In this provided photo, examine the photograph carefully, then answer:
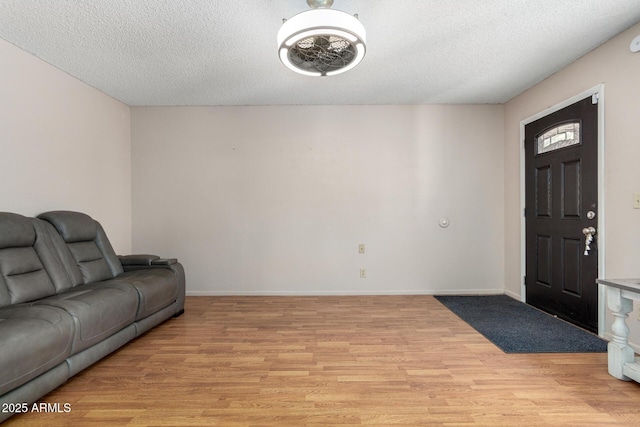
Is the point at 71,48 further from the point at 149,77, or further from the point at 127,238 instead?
the point at 127,238

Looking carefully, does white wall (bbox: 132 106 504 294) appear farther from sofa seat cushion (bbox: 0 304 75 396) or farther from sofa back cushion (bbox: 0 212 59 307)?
sofa seat cushion (bbox: 0 304 75 396)

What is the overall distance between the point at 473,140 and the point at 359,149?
4.84 feet

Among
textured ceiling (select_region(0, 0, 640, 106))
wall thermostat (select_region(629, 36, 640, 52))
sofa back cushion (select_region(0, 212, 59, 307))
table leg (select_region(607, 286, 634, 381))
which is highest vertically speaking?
textured ceiling (select_region(0, 0, 640, 106))

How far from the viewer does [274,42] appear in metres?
2.50

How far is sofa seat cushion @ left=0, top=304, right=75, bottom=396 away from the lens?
1427 mm

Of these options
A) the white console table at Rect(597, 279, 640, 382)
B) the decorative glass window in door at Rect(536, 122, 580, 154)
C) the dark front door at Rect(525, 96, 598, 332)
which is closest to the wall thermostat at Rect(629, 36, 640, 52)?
the dark front door at Rect(525, 96, 598, 332)

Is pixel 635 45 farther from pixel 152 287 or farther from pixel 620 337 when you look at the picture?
pixel 152 287

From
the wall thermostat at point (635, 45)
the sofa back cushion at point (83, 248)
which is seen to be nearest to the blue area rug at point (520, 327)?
the wall thermostat at point (635, 45)

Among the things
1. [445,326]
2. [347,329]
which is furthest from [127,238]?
[445,326]

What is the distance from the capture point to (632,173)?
2275 mm

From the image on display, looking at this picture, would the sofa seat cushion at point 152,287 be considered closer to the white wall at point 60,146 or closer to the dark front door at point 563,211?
the white wall at point 60,146

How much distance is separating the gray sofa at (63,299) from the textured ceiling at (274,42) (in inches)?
57.0

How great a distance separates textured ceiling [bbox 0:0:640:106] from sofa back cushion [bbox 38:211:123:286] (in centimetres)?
145

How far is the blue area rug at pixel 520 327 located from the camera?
7.75 feet
